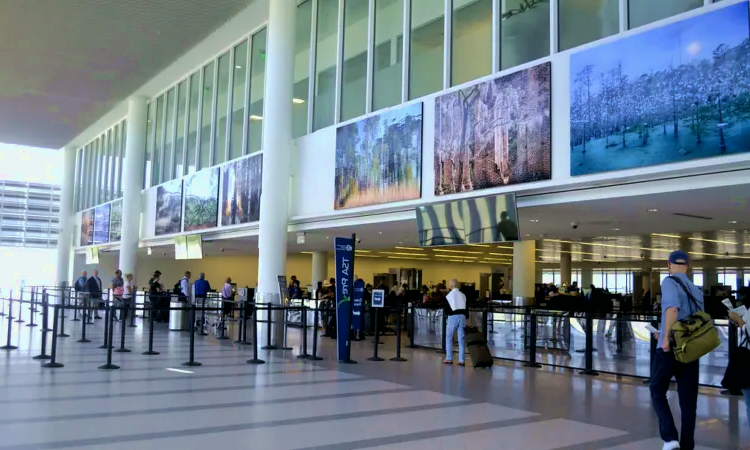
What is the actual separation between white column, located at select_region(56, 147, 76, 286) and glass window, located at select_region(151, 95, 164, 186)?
14754 mm

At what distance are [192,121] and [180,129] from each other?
1.22m

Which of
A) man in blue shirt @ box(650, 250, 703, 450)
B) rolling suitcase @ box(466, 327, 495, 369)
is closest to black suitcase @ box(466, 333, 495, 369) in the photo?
rolling suitcase @ box(466, 327, 495, 369)

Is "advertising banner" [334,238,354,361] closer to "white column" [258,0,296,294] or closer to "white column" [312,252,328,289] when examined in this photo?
"white column" [258,0,296,294]

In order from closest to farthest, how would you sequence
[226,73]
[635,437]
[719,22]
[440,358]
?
[635,437] < [719,22] < [440,358] < [226,73]

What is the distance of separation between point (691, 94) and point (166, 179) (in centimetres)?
2276

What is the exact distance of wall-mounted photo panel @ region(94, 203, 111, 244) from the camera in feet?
111

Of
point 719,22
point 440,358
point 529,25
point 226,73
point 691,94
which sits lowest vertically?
point 440,358

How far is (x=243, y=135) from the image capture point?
70.8 feet

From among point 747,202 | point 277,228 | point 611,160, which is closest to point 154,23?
point 277,228

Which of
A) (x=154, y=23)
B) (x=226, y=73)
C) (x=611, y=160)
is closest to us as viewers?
(x=611, y=160)

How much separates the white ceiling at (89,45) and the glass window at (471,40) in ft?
26.3

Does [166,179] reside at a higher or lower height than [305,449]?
higher

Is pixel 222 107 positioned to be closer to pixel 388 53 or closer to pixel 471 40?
pixel 388 53

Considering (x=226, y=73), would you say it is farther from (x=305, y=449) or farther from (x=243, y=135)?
(x=305, y=449)
